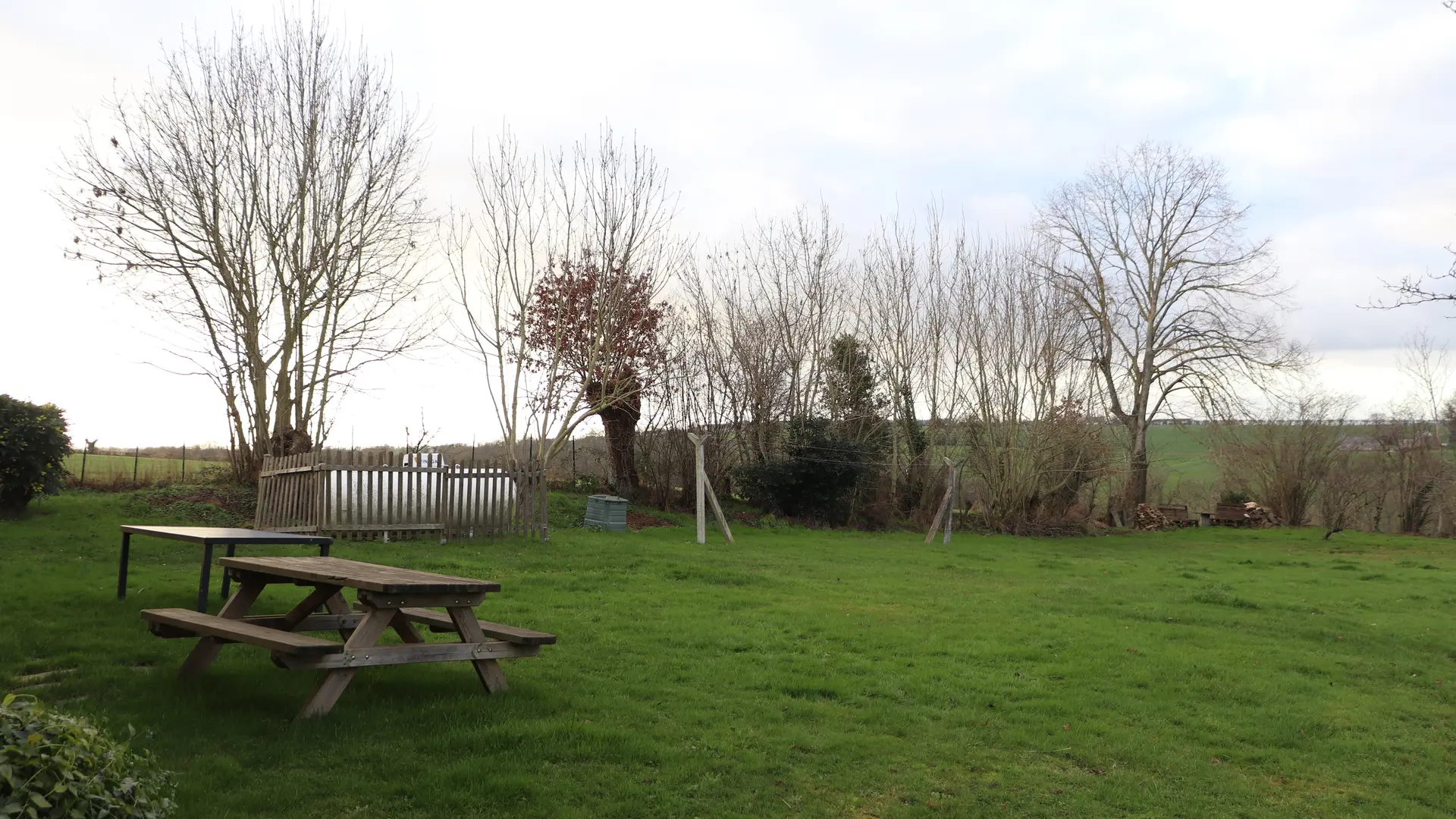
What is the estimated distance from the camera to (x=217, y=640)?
5848mm

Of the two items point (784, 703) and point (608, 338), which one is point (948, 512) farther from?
point (784, 703)

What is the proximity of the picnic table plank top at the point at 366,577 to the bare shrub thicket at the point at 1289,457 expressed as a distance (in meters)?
34.3

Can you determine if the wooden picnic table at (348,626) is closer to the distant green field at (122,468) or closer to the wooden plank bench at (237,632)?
the wooden plank bench at (237,632)

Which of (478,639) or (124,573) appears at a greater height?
(124,573)

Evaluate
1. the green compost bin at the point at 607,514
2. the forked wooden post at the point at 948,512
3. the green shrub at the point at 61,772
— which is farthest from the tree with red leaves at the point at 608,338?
the green shrub at the point at 61,772

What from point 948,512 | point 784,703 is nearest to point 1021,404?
point 948,512

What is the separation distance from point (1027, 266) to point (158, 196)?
2199 cm

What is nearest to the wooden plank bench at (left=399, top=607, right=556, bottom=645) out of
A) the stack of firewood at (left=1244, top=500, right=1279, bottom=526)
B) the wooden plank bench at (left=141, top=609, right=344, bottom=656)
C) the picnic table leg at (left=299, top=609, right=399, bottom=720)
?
the picnic table leg at (left=299, top=609, right=399, bottom=720)

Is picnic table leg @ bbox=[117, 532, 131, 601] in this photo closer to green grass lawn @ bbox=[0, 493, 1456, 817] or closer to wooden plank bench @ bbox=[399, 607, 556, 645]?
green grass lawn @ bbox=[0, 493, 1456, 817]

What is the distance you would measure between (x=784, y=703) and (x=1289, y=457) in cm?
3325

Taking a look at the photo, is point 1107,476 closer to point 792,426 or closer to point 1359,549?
point 1359,549

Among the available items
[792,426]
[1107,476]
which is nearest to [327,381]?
[792,426]

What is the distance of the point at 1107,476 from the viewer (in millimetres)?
29688

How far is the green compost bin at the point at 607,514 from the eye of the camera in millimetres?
19422
